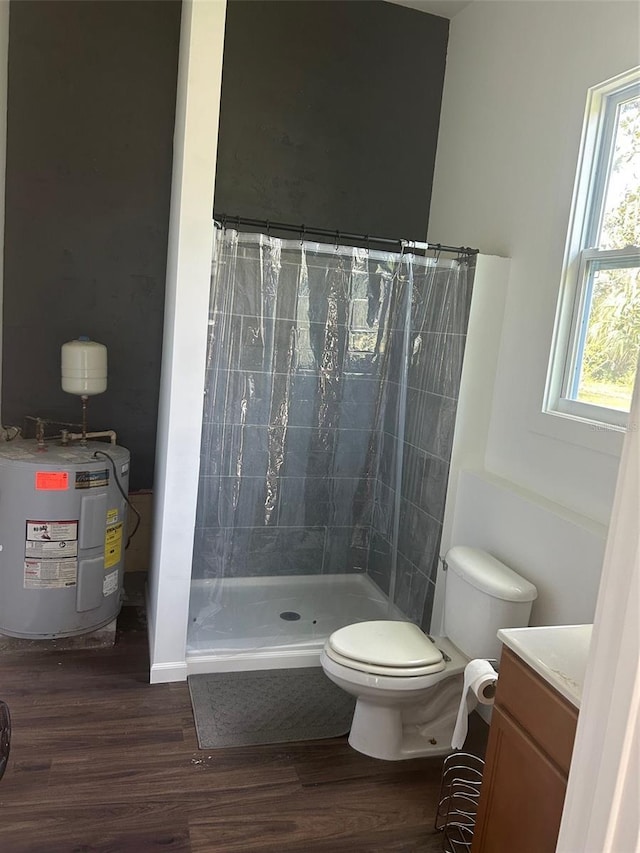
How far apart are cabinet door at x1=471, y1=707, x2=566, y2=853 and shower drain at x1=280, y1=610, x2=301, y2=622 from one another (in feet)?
4.68

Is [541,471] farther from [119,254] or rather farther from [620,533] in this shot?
[119,254]

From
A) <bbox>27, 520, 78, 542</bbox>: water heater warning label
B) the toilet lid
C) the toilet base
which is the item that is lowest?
the toilet base

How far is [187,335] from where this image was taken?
2.49 m

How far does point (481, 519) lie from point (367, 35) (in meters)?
2.50

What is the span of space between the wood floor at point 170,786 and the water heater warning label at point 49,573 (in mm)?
363

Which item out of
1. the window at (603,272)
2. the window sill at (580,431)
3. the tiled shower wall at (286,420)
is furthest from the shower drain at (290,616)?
the window at (603,272)

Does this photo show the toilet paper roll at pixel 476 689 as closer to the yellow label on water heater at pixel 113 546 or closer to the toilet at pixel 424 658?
the toilet at pixel 424 658

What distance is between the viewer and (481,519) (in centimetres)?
272

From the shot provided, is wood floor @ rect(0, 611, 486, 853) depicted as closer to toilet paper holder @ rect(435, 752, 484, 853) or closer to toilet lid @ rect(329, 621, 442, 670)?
toilet paper holder @ rect(435, 752, 484, 853)

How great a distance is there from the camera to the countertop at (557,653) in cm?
148

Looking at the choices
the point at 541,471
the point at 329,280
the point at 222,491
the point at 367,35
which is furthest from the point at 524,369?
the point at 367,35

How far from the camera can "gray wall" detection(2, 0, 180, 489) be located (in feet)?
10.0

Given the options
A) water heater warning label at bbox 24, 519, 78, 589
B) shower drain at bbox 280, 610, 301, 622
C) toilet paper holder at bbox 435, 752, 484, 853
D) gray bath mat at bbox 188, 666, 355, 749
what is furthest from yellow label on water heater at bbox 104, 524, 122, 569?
toilet paper holder at bbox 435, 752, 484, 853

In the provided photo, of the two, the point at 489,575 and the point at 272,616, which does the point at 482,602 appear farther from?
the point at 272,616
